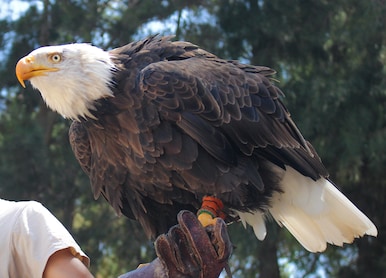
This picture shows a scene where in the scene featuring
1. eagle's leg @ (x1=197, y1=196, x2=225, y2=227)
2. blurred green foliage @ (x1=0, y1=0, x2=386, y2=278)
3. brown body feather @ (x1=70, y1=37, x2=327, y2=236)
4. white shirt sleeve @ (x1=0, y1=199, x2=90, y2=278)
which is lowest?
blurred green foliage @ (x1=0, y1=0, x2=386, y2=278)

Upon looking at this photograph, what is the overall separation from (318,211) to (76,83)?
1318 millimetres

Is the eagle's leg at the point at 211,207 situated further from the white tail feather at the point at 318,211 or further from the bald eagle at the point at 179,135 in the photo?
the white tail feather at the point at 318,211

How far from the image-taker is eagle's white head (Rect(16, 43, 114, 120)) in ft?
10.2

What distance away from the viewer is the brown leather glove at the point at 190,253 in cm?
235

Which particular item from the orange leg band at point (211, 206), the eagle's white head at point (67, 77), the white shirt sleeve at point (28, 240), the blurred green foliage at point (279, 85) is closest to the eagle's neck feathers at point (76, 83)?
the eagle's white head at point (67, 77)

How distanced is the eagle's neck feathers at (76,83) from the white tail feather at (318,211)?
36.7 inches

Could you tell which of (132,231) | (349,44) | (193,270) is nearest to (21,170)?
(132,231)

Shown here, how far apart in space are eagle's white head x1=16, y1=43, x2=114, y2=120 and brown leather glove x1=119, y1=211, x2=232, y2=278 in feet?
3.06

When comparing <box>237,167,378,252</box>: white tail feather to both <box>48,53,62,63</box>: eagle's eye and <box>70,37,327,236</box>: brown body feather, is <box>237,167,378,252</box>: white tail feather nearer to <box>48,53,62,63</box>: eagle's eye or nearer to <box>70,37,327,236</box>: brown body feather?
<box>70,37,327,236</box>: brown body feather

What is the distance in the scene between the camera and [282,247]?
25.5ft

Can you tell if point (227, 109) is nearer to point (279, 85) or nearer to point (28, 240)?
point (28, 240)

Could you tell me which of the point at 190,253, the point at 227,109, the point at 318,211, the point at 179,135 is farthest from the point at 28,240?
the point at 318,211

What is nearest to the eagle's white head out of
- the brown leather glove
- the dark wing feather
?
the dark wing feather

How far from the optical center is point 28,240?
6.67 feet
